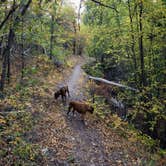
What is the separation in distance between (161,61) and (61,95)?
20.3 feet

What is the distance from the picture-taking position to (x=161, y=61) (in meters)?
15.9

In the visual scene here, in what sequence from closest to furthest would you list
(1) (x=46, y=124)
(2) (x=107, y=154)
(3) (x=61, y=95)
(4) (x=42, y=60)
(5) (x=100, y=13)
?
1. (2) (x=107, y=154)
2. (1) (x=46, y=124)
3. (3) (x=61, y=95)
4. (4) (x=42, y=60)
5. (5) (x=100, y=13)

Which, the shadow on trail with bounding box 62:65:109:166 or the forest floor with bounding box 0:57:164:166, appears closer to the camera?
the forest floor with bounding box 0:57:164:166

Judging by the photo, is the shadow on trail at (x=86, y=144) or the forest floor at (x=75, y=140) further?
the shadow on trail at (x=86, y=144)

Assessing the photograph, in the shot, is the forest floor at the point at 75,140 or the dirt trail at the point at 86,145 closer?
the forest floor at the point at 75,140

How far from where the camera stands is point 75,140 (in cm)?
1088

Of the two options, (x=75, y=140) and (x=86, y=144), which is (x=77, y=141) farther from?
(x=86, y=144)

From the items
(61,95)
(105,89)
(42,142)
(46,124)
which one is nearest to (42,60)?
(105,89)

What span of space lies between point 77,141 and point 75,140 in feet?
0.31

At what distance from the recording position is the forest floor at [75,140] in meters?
9.55

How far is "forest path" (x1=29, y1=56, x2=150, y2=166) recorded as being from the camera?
9516 mm

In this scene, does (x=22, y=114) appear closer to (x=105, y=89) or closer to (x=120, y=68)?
(x=105, y=89)

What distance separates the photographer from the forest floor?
376 inches

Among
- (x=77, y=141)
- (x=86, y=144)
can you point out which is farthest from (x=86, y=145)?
(x=77, y=141)
